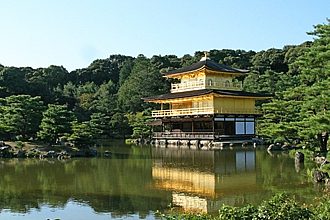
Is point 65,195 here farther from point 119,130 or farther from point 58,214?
point 119,130

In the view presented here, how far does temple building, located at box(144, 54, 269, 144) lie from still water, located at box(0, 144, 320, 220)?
12918 mm

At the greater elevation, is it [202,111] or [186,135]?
[202,111]

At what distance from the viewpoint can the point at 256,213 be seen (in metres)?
5.79

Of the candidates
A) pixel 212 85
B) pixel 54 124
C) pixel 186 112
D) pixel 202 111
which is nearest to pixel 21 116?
pixel 54 124

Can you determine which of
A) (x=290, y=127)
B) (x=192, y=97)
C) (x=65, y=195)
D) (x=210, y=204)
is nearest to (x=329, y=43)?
(x=290, y=127)

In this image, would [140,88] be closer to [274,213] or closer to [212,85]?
[212,85]

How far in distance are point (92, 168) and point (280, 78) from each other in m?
25.4

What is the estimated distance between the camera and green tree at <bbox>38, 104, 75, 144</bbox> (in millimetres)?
24625

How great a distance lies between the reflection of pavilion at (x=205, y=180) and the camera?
1137cm

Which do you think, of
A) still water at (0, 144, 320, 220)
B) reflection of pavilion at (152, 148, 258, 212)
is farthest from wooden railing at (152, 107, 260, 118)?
still water at (0, 144, 320, 220)

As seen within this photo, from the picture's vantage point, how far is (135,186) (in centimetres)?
1370

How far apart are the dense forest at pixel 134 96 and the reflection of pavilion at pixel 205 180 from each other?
2.52m

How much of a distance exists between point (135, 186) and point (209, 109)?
2067 cm

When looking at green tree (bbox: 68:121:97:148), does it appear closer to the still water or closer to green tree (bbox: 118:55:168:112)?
the still water
